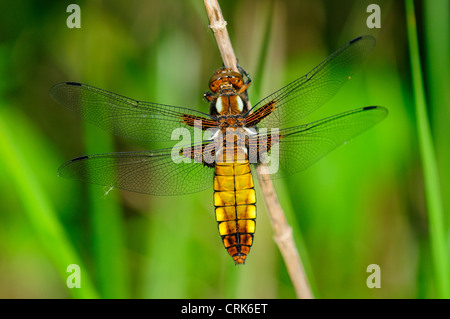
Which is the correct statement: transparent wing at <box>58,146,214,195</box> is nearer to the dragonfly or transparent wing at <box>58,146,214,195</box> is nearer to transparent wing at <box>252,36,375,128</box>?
the dragonfly

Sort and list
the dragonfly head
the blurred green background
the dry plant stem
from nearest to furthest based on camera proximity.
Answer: the dry plant stem, the dragonfly head, the blurred green background

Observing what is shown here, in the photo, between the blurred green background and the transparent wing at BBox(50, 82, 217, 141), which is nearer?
the transparent wing at BBox(50, 82, 217, 141)

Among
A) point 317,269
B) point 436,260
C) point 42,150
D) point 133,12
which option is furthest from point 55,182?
point 436,260

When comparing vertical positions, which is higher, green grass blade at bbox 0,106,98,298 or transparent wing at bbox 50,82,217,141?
transparent wing at bbox 50,82,217,141

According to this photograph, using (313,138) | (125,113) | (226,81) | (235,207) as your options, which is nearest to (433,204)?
(313,138)

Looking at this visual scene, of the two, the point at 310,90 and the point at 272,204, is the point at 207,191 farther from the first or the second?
the point at 310,90

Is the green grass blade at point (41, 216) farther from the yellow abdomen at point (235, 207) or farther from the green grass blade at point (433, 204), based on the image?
the green grass blade at point (433, 204)

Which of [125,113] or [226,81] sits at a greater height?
[226,81]

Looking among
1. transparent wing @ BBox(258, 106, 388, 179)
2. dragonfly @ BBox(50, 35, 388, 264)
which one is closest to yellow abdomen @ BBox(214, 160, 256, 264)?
dragonfly @ BBox(50, 35, 388, 264)
